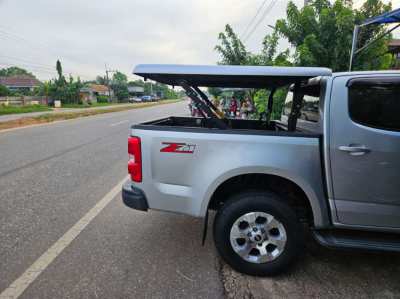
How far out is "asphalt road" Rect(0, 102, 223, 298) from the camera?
7.40 feet

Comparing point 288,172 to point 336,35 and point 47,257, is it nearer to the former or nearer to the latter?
point 47,257

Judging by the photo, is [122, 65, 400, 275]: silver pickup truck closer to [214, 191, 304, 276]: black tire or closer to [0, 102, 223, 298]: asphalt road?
[214, 191, 304, 276]: black tire

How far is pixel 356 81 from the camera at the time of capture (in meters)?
2.28

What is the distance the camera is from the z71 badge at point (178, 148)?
241 cm

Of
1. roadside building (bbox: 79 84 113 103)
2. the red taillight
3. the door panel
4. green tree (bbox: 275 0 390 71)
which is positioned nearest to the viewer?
the door panel

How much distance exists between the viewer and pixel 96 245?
2869 millimetres

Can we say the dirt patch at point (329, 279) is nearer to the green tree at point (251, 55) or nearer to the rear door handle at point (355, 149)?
the rear door handle at point (355, 149)

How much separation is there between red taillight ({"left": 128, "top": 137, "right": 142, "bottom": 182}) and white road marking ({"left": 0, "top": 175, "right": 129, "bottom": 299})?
1167mm

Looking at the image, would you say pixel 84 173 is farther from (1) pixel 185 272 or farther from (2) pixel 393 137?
(2) pixel 393 137

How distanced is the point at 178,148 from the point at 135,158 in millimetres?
456

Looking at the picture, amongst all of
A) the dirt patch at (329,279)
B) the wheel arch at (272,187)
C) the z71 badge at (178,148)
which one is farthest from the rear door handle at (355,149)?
the z71 badge at (178,148)

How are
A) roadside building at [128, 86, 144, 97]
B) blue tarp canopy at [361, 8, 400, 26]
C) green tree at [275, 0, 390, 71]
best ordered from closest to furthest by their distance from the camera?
1. blue tarp canopy at [361, 8, 400, 26]
2. green tree at [275, 0, 390, 71]
3. roadside building at [128, 86, 144, 97]

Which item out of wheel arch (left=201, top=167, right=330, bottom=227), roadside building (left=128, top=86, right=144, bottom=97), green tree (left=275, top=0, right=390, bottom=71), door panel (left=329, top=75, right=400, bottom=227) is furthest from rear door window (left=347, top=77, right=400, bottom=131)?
roadside building (left=128, top=86, right=144, bottom=97)

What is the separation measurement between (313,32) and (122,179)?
701cm
